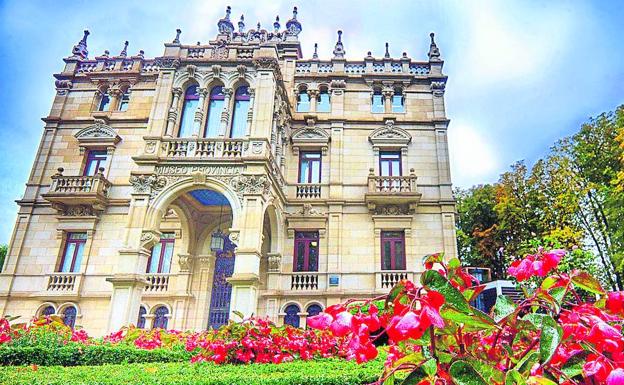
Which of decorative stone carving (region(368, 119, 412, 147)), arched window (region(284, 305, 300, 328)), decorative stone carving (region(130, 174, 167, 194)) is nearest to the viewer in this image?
decorative stone carving (region(130, 174, 167, 194))

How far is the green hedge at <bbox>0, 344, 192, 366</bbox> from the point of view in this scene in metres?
6.99

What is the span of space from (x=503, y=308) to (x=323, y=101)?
16759 millimetres

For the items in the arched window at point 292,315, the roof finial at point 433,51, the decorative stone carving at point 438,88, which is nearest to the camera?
the arched window at point 292,315

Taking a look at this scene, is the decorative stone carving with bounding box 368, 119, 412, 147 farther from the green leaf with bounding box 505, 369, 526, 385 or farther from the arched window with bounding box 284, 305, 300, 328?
the green leaf with bounding box 505, 369, 526, 385

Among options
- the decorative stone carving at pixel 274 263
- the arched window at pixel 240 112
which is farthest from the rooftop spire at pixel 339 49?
the decorative stone carving at pixel 274 263

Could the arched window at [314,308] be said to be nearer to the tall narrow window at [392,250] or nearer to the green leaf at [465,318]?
the tall narrow window at [392,250]

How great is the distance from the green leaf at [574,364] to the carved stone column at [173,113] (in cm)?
1342

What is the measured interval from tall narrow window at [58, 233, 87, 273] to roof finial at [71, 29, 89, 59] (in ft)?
30.1

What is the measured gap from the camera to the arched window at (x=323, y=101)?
Answer: 57.3 ft

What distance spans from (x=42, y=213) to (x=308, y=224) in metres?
11.3

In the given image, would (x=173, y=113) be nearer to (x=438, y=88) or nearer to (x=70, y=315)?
(x=70, y=315)

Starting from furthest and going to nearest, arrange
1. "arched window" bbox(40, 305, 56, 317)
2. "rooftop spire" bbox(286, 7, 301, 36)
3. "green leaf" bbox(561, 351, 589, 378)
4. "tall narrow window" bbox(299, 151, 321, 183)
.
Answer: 1. "rooftop spire" bbox(286, 7, 301, 36)
2. "tall narrow window" bbox(299, 151, 321, 183)
3. "arched window" bbox(40, 305, 56, 317)
4. "green leaf" bbox(561, 351, 589, 378)

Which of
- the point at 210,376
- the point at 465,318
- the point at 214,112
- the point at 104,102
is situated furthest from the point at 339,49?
the point at 465,318

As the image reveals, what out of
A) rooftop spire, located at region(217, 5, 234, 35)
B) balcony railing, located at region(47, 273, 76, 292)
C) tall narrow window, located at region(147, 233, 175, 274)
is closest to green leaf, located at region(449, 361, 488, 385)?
tall narrow window, located at region(147, 233, 175, 274)
